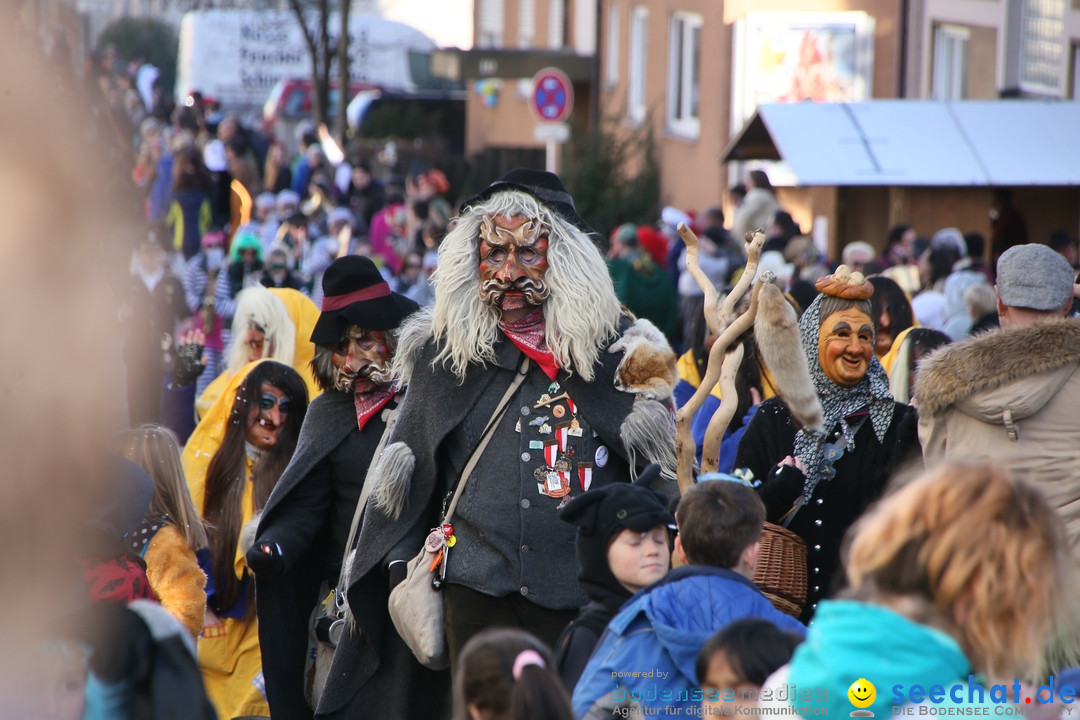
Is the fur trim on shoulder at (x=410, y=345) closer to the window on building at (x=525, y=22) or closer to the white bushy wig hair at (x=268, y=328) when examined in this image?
the white bushy wig hair at (x=268, y=328)

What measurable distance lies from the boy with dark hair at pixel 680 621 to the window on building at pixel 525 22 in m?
28.1

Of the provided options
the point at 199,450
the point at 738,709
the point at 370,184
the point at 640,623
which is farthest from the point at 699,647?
the point at 370,184

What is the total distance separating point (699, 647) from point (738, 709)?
0.39 meters

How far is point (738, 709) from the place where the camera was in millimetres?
2826

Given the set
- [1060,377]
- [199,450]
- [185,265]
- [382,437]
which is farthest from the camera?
[185,265]

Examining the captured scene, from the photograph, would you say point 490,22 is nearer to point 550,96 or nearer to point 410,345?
point 550,96

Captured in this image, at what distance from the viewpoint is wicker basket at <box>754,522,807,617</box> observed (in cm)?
419

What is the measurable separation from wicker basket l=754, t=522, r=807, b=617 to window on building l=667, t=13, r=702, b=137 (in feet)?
52.5

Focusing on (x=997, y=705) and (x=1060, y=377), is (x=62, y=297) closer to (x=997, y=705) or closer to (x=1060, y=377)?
(x=997, y=705)

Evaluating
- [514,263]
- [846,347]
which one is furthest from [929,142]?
[514,263]

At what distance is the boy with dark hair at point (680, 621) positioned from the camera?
10.7 feet

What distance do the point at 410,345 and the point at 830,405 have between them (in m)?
1.37

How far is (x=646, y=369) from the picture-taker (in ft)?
14.5

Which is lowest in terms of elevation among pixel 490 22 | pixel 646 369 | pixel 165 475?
pixel 165 475
